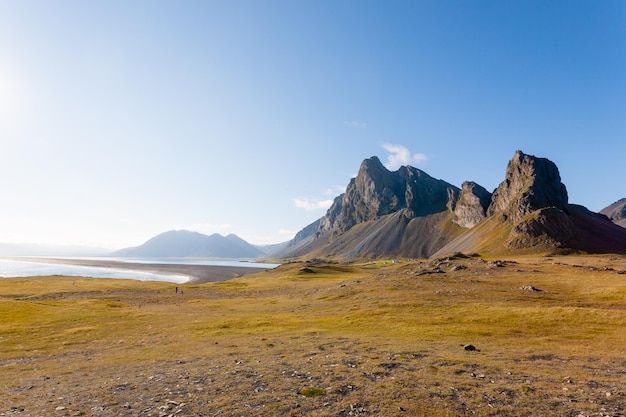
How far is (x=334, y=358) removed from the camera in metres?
26.8

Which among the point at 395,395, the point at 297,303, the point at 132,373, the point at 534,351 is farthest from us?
the point at 297,303

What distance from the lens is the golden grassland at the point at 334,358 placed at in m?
17.4

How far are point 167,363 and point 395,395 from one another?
17872 millimetres

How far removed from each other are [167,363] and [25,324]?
128 feet

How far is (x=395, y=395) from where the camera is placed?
18.1 m

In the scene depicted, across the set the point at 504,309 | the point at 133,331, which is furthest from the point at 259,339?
the point at 504,309

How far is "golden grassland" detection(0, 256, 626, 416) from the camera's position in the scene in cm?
1744

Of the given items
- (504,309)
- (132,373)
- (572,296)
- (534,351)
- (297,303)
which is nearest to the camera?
(132,373)

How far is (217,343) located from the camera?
1422 inches

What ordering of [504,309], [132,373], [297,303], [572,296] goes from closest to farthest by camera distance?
1. [132,373]
2. [504,309]
3. [572,296]
4. [297,303]

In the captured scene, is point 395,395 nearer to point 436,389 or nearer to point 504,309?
point 436,389

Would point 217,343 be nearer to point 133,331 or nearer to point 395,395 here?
point 133,331

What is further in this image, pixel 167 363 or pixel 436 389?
pixel 167 363

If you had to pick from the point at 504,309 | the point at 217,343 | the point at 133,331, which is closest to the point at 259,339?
the point at 217,343
